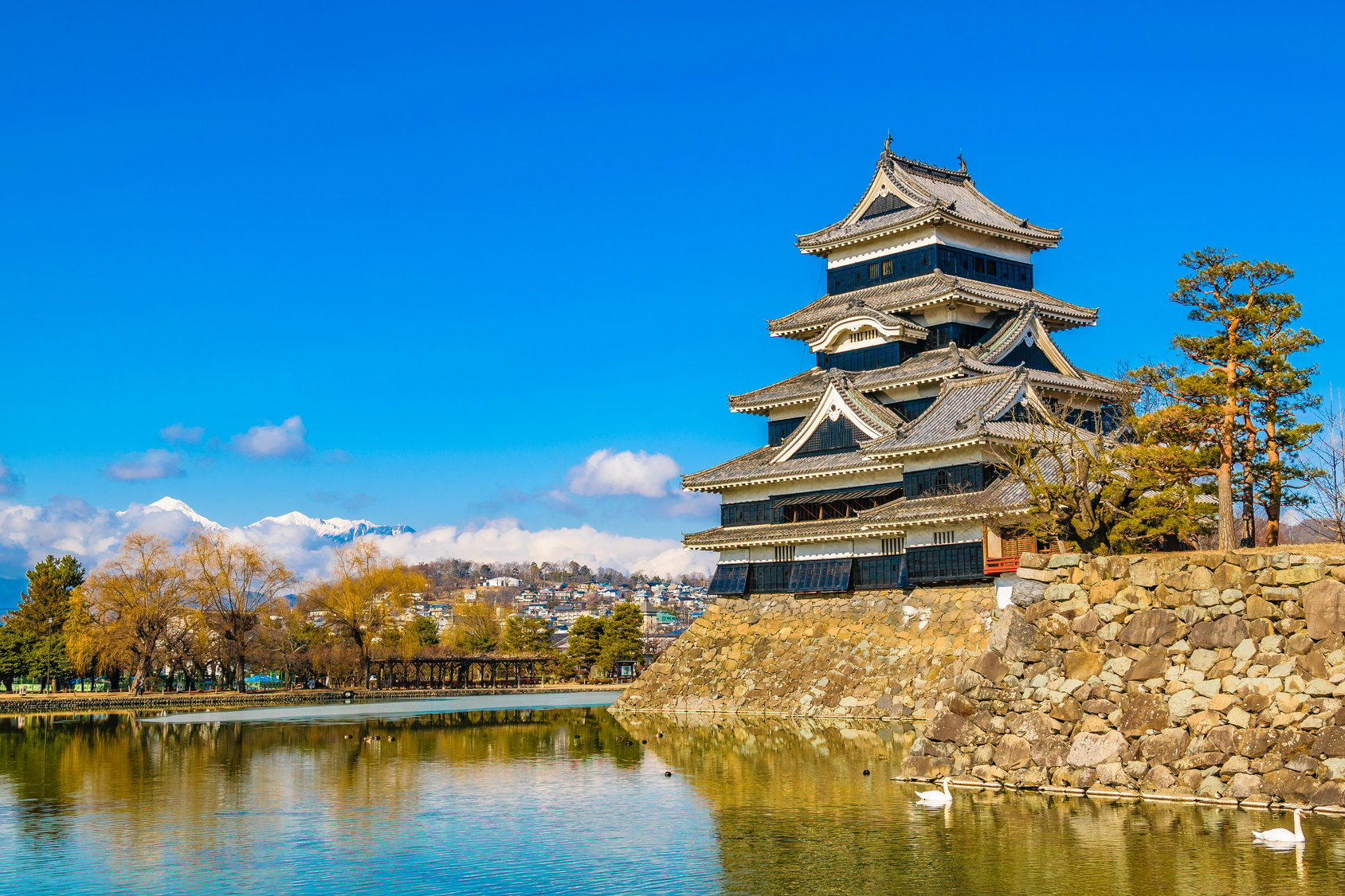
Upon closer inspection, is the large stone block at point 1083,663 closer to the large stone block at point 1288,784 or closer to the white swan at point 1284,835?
the large stone block at point 1288,784

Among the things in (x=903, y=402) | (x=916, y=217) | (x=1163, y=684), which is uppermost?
(x=916, y=217)

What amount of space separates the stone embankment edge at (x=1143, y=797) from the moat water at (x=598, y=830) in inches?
13.2

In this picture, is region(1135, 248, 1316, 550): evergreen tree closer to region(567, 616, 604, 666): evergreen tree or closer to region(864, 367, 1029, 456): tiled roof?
region(864, 367, 1029, 456): tiled roof

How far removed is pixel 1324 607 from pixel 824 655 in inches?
1075

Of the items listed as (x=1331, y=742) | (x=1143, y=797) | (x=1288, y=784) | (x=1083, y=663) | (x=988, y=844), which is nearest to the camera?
(x=988, y=844)

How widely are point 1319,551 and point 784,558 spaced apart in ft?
95.6

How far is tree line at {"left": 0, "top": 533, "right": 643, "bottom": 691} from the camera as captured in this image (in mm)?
72625

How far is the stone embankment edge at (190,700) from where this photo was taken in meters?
65.9

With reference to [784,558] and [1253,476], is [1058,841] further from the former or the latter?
[784,558]

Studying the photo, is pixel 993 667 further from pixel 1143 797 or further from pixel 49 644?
pixel 49 644

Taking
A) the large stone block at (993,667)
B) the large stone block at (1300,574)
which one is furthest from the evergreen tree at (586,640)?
the large stone block at (1300,574)

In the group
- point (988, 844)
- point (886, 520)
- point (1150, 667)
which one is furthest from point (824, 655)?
point (988, 844)

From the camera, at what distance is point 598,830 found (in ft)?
73.8

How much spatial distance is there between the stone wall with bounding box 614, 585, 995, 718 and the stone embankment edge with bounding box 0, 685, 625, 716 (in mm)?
24509
